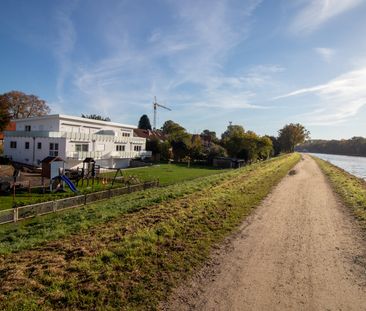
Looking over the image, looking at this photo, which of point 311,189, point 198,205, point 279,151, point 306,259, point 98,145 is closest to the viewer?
point 306,259

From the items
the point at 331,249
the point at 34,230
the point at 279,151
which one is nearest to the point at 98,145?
the point at 34,230

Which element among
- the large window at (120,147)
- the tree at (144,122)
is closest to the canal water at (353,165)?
the large window at (120,147)

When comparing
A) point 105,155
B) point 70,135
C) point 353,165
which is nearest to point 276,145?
point 353,165

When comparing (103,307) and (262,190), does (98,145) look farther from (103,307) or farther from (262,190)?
(103,307)

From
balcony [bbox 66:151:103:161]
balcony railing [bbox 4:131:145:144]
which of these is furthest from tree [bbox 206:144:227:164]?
balcony [bbox 66:151:103:161]

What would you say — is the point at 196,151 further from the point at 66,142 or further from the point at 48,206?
the point at 48,206

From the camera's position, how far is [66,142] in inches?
1368

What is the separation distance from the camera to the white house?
3528 cm

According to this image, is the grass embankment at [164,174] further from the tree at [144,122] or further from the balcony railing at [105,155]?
the tree at [144,122]

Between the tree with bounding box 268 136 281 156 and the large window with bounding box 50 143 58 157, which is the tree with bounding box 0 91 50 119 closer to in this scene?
the large window with bounding box 50 143 58 157

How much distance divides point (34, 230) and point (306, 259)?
10242 mm

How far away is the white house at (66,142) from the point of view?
116 feet

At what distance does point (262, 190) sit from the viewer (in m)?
19.9

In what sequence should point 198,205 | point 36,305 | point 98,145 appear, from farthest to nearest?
point 98,145 → point 198,205 → point 36,305
